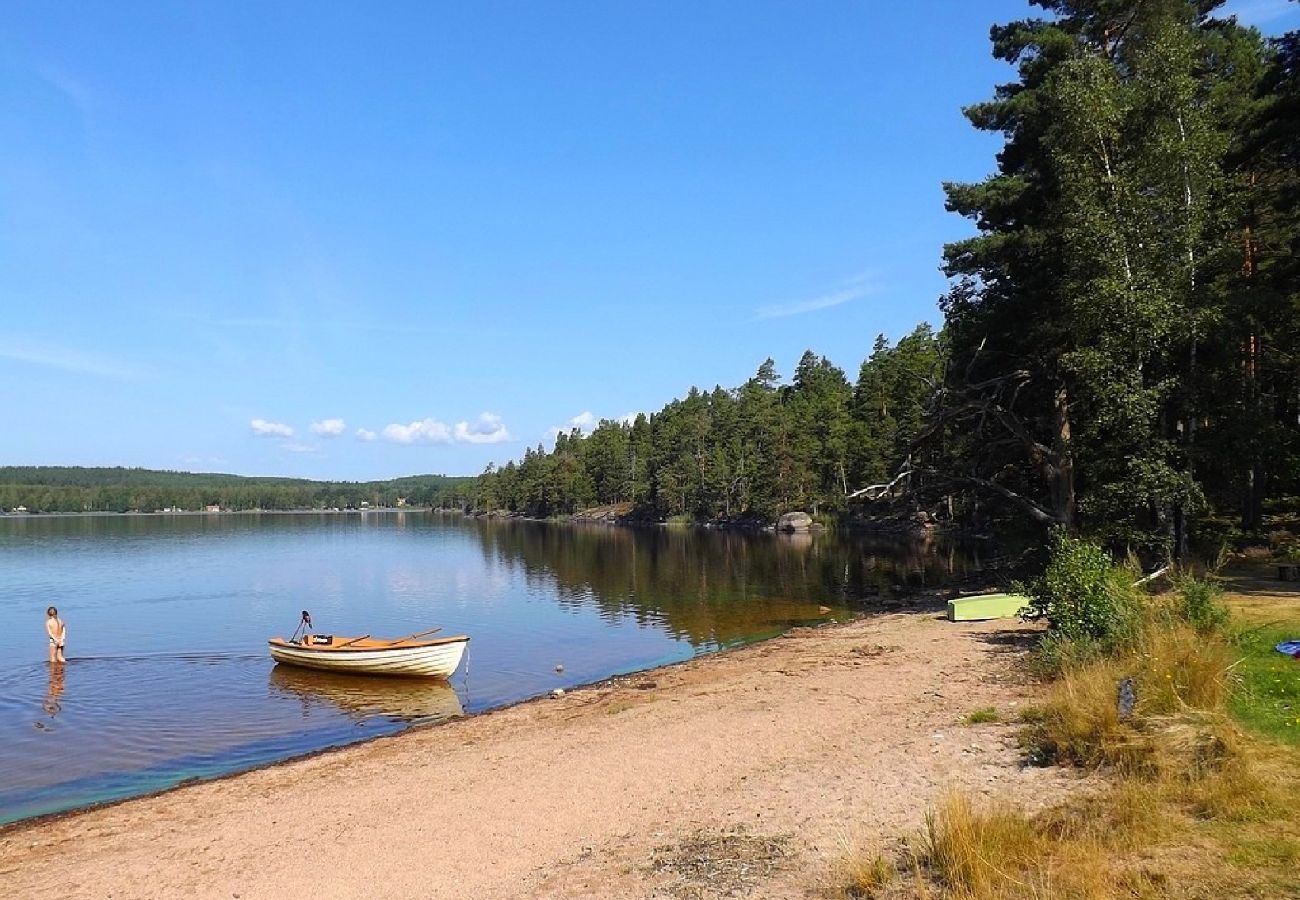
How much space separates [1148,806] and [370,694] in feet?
64.9

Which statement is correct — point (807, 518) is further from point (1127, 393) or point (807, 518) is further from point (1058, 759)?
point (1058, 759)

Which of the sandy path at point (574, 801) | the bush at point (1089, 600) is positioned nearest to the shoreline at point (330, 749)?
the sandy path at point (574, 801)

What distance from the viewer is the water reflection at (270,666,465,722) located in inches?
798

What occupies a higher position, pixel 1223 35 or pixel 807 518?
pixel 1223 35

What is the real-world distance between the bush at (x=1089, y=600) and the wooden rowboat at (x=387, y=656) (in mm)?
15135

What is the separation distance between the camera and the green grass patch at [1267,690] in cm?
877

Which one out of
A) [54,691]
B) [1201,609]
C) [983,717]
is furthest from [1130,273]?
[54,691]

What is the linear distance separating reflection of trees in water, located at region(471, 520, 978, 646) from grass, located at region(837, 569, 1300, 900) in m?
18.3

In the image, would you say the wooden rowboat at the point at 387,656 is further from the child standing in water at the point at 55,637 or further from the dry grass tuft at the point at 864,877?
the dry grass tuft at the point at 864,877

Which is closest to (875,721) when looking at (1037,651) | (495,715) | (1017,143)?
(1037,651)

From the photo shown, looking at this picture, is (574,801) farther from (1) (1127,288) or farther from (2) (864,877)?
(1) (1127,288)

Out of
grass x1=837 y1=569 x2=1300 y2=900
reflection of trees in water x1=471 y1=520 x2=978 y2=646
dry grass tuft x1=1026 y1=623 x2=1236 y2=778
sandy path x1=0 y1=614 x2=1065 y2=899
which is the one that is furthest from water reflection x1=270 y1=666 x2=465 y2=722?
grass x1=837 y1=569 x2=1300 y2=900

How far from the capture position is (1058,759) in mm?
9086

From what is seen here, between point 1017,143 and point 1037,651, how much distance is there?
693 inches
